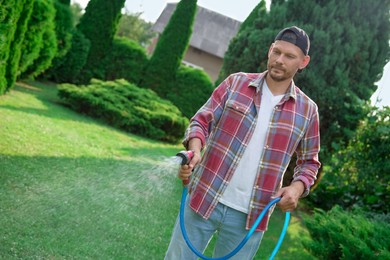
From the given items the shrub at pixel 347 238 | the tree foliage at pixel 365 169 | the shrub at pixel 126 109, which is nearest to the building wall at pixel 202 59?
the shrub at pixel 126 109

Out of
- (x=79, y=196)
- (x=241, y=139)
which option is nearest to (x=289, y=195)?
(x=241, y=139)

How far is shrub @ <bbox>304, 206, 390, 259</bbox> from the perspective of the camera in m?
3.70

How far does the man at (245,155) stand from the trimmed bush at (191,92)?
1117 centimetres

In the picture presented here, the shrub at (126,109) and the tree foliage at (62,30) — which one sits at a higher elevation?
the tree foliage at (62,30)

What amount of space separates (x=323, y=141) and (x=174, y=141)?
4959mm

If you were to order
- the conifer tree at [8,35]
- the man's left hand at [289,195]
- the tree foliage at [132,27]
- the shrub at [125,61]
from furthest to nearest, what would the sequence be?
the tree foliage at [132,27], the shrub at [125,61], the conifer tree at [8,35], the man's left hand at [289,195]

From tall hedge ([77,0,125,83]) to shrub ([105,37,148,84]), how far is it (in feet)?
1.05

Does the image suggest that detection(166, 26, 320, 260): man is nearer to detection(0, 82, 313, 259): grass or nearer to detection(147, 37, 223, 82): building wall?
detection(0, 82, 313, 259): grass

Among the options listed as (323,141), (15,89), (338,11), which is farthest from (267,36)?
(15,89)

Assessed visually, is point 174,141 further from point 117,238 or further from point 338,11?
point 117,238

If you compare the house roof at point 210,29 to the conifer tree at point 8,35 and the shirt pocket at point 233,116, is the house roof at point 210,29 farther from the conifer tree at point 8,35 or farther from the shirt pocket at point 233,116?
the shirt pocket at point 233,116

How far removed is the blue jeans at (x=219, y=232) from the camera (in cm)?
242

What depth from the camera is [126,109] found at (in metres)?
10.4

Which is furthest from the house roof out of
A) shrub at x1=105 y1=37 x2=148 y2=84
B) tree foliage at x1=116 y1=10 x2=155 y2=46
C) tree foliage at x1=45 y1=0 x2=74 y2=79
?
tree foliage at x1=45 y1=0 x2=74 y2=79
